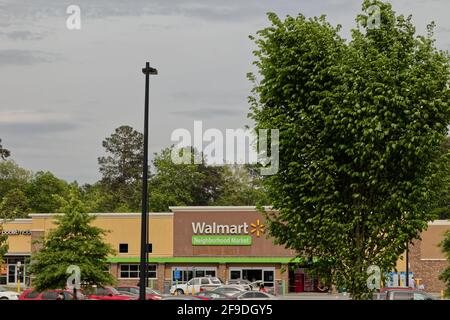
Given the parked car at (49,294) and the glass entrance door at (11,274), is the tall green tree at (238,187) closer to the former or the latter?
the glass entrance door at (11,274)

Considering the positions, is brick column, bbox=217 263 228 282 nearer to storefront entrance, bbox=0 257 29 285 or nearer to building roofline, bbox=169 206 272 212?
building roofline, bbox=169 206 272 212

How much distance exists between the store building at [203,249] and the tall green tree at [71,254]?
28527 mm

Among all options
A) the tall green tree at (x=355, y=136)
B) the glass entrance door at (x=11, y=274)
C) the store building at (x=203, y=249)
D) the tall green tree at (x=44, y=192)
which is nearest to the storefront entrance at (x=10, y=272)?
the glass entrance door at (x=11, y=274)

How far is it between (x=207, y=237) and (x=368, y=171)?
1870 inches

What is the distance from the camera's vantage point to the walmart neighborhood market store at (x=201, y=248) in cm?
6594

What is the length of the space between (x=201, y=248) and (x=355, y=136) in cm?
4860

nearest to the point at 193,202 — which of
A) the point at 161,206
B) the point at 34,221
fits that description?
the point at 161,206

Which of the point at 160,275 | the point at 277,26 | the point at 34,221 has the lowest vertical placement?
the point at 160,275

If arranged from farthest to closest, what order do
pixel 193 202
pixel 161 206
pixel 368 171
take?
pixel 193 202 < pixel 161 206 < pixel 368 171

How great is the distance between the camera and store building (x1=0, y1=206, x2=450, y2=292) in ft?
216

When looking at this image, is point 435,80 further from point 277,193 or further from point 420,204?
point 277,193

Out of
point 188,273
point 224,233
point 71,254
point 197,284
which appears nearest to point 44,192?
point 188,273

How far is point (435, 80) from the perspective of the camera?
67.8 feet
